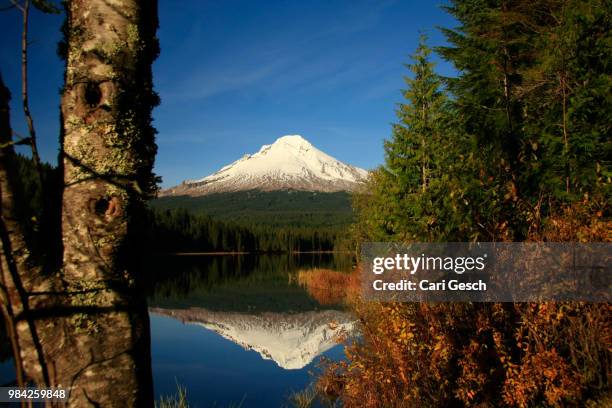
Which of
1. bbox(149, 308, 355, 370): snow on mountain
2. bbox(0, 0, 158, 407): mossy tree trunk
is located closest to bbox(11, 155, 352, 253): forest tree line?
bbox(149, 308, 355, 370): snow on mountain

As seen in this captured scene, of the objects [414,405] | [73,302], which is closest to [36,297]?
[73,302]

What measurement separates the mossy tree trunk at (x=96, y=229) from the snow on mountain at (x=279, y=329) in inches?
486

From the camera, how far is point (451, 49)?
50.8 feet

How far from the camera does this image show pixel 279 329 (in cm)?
2073

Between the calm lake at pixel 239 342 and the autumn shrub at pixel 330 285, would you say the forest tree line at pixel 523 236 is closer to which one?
the calm lake at pixel 239 342

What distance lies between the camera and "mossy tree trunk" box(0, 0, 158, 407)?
1717mm

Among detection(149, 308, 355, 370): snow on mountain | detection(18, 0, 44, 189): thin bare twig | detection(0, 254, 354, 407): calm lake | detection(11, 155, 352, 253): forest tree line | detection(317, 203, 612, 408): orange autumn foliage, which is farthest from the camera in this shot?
detection(11, 155, 352, 253): forest tree line

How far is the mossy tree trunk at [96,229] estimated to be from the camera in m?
1.72

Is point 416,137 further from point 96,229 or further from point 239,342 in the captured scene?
point 96,229

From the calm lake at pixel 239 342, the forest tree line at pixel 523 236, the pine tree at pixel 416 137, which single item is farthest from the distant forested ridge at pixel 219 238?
the forest tree line at pixel 523 236

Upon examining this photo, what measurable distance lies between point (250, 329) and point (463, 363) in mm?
16327

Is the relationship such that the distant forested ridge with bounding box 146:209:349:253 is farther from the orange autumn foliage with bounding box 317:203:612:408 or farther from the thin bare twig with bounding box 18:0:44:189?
the thin bare twig with bounding box 18:0:44:189

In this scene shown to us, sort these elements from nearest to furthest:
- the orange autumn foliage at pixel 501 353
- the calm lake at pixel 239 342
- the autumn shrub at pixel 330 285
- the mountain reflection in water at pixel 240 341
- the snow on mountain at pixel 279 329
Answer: the orange autumn foliage at pixel 501 353 → the calm lake at pixel 239 342 → the mountain reflection in water at pixel 240 341 → the snow on mountain at pixel 279 329 → the autumn shrub at pixel 330 285

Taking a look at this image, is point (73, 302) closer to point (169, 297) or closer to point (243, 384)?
point (243, 384)
